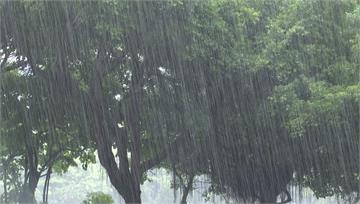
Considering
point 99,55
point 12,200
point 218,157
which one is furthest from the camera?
point 12,200

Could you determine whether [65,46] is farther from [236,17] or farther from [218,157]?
[218,157]

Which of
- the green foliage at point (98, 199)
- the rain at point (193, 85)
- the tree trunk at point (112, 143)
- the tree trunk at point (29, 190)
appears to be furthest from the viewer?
the tree trunk at point (29, 190)

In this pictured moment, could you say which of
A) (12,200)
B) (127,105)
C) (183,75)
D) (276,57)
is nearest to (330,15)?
(276,57)

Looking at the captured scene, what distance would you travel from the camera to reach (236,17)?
15516 mm

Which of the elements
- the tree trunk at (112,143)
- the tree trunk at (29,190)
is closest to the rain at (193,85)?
the tree trunk at (112,143)

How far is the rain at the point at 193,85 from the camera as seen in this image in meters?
14.2

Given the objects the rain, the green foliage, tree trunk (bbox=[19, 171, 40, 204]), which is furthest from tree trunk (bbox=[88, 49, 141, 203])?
tree trunk (bbox=[19, 171, 40, 204])

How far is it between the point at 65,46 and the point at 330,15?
19.9 feet

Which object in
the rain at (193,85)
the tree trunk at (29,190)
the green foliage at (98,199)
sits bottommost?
the green foliage at (98,199)

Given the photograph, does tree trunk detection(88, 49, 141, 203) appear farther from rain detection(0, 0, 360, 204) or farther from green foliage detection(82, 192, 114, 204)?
green foliage detection(82, 192, 114, 204)

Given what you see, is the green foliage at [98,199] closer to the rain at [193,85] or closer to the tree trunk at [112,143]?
the rain at [193,85]

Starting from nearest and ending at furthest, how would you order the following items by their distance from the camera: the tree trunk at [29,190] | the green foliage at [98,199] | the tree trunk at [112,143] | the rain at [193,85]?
1. the rain at [193,85]
2. the tree trunk at [112,143]
3. the green foliage at [98,199]
4. the tree trunk at [29,190]

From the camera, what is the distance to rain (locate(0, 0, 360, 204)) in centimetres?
1422

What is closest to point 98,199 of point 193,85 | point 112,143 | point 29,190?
point 112,143
